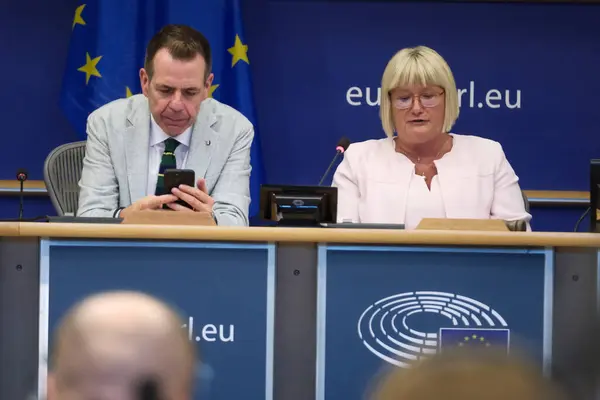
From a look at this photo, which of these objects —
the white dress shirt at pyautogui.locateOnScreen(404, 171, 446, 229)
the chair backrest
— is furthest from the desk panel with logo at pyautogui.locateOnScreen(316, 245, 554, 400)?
the chair backrest

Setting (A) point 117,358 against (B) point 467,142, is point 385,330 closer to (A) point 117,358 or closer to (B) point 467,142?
(B) point 467,142

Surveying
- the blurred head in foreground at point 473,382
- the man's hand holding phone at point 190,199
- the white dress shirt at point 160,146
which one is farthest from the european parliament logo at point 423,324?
the blurred head in foreground at point 473,382

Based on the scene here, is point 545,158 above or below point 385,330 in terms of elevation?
above

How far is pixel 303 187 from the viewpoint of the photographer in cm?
335

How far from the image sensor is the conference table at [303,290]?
9.65 ft

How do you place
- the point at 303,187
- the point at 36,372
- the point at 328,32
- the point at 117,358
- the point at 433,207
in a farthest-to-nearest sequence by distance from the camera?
the point at 328,32
the point at 433,207
the point at 303,187
the point at 36,372
the point at 117,358

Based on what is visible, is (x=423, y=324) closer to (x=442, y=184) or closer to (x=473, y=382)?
(x=442, y=184)

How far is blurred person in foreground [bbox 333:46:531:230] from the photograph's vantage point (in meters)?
3.95

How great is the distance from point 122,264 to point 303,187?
0.71m

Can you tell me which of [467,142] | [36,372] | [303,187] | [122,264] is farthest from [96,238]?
[467,142]

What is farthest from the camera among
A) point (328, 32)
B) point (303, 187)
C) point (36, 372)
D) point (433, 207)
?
point (328, 32)

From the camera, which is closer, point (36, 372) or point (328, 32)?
point (36, 372)

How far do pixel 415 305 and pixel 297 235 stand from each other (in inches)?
16.4

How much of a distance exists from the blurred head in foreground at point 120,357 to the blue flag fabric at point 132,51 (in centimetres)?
433
